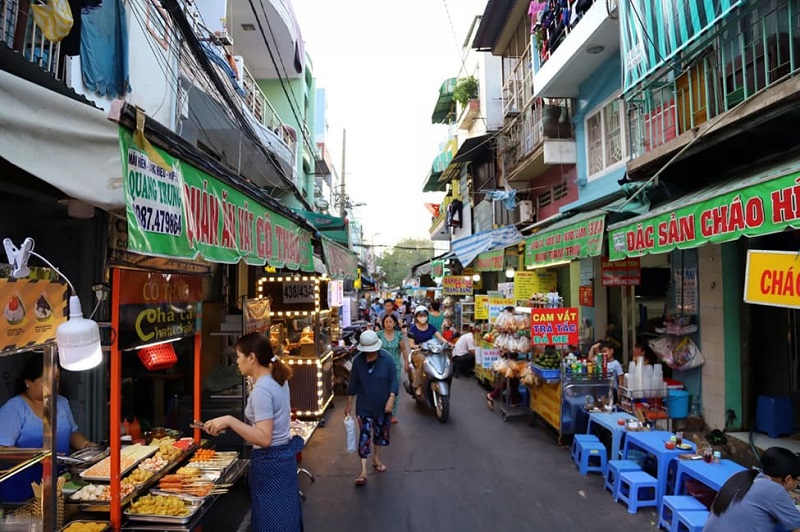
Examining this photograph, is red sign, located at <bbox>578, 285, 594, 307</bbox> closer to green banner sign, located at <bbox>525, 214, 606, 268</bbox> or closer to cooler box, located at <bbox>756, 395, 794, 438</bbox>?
green banner sign, located at <bbox>525, 214, 606, 268</bbox>

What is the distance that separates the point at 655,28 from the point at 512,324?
5.14 metres

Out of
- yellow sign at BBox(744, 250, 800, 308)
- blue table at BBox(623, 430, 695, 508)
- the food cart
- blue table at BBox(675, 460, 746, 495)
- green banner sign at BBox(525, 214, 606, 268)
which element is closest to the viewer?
yellow sign at BBox(744, 250, 800, 308)

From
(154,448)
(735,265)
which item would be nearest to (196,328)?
(154,448)

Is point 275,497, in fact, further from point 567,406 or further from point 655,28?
point 655,28

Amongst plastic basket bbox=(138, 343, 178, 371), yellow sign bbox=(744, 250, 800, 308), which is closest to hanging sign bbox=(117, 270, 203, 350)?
plastic basket bbox=(138, 343, 178, 371)

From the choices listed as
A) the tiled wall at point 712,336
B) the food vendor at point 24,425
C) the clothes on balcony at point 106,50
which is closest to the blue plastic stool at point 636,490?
the tiled wall at point 712,336

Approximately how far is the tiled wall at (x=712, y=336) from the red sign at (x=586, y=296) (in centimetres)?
356

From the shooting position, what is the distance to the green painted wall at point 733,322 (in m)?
6.70

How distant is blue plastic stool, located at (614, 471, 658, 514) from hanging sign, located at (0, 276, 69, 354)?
5326 mm

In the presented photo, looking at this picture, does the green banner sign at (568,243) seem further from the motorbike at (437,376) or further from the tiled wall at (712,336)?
the motorbike at (437,376)

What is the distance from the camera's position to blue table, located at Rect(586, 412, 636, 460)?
19.7ft

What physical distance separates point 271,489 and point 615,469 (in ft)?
12.7

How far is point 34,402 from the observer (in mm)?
3684

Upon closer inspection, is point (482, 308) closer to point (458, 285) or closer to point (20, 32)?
point (458, 285)
